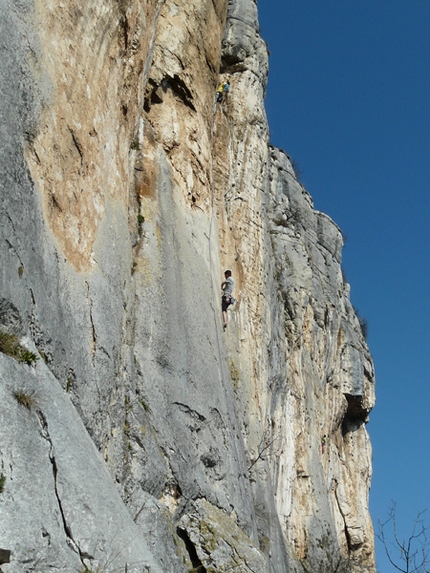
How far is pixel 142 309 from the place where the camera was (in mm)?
13578

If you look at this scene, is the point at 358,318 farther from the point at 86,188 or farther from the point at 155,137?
the point at 86,188

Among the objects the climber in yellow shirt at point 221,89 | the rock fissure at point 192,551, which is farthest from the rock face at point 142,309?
the climber in yellow shirt at point 221,89

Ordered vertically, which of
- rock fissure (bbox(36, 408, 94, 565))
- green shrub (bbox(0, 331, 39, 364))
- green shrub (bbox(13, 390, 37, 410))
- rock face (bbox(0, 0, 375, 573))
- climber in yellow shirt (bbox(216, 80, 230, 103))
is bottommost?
rock fissure (bbox(36, 408, 94, 565))

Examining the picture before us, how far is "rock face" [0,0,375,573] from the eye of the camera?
327 inches

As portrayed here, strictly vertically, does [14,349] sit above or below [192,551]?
above

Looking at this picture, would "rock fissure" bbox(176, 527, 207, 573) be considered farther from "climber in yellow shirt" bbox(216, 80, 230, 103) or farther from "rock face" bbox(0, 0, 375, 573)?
"climber in yellow shirt" bbox(216, 80, 230, 103)

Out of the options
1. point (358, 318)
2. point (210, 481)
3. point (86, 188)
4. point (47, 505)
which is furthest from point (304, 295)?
point (47, 505)

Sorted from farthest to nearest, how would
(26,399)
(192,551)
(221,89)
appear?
(221,89) < (192,551) < (26,399)

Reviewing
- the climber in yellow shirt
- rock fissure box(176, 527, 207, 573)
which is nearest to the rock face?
rock fissure box(176, 527, 207, 573)

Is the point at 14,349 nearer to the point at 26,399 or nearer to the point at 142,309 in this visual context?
the point at 26,399

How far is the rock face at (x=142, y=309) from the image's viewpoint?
830cm

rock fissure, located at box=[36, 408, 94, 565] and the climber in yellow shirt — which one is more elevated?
the climber in yellow shirt

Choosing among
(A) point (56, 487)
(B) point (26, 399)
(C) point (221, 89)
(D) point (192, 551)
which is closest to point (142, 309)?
(D) point (192, 551)

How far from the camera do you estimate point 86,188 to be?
463 inches
